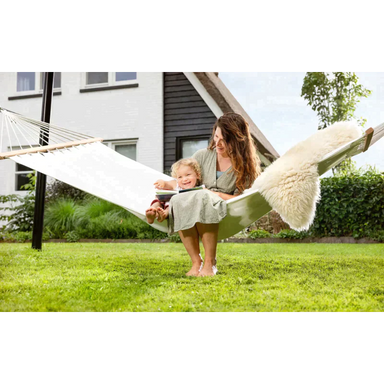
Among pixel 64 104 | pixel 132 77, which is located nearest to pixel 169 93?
pixel 132 77

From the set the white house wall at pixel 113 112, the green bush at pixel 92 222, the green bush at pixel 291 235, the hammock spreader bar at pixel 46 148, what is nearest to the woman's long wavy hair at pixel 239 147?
the hammock spreader bar at pixel 46 148

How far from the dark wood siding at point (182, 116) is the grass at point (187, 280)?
77cm

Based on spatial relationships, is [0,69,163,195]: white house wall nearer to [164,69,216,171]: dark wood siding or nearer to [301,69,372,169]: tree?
[164,69,216,171]: dark wood siding

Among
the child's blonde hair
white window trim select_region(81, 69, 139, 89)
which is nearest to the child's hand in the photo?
the child's blonde hair

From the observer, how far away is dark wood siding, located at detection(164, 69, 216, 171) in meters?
2.76

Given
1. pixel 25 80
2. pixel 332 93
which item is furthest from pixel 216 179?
pixel 25 80

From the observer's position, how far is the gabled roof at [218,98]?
2225 millimetres

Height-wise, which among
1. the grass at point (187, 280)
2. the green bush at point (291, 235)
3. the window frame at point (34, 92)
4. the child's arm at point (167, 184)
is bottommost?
the grass at point (187, 280)

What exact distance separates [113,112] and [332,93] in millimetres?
1442

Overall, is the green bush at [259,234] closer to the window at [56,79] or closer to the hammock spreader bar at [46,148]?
the hammock spreader bar at [46,148]
